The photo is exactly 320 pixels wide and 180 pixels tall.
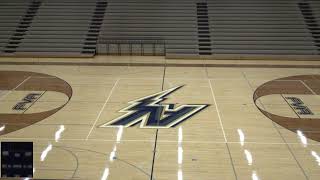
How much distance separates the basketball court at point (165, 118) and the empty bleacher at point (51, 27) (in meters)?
1.22

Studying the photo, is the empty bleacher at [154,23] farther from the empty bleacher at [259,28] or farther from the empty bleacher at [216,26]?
the empty bleacher at [259,28]

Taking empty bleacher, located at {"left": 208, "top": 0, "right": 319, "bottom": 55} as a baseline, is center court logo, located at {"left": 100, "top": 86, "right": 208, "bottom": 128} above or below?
below

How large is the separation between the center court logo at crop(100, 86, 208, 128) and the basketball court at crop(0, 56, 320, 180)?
28mm

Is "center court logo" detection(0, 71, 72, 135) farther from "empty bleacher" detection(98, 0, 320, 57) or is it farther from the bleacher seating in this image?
"empty bleacher" detection(98, 0, 320, 57)

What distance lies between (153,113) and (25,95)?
4535 mm

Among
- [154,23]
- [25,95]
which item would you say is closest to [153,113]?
[25,95]

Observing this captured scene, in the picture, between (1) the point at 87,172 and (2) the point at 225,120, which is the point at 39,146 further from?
(2) the point at 225,120

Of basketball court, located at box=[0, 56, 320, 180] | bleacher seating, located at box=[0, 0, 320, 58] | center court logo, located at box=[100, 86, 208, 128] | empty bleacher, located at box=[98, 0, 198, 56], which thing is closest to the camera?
basketball court, located at box=[0, 56, 320, 180]

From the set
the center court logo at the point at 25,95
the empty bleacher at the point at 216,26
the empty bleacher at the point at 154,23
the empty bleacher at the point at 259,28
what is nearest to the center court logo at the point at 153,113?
the center court logo at the point at 25,95

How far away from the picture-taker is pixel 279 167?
9125mm

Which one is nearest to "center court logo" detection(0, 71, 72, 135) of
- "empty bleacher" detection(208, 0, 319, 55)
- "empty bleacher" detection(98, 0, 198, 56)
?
"empty bleacher" detection(98, 0, 198, 56)

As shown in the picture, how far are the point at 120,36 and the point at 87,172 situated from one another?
12.4m

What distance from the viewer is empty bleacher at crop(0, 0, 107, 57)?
776 inches

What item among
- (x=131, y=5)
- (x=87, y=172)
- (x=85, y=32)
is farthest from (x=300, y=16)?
(x=87, y=172)
